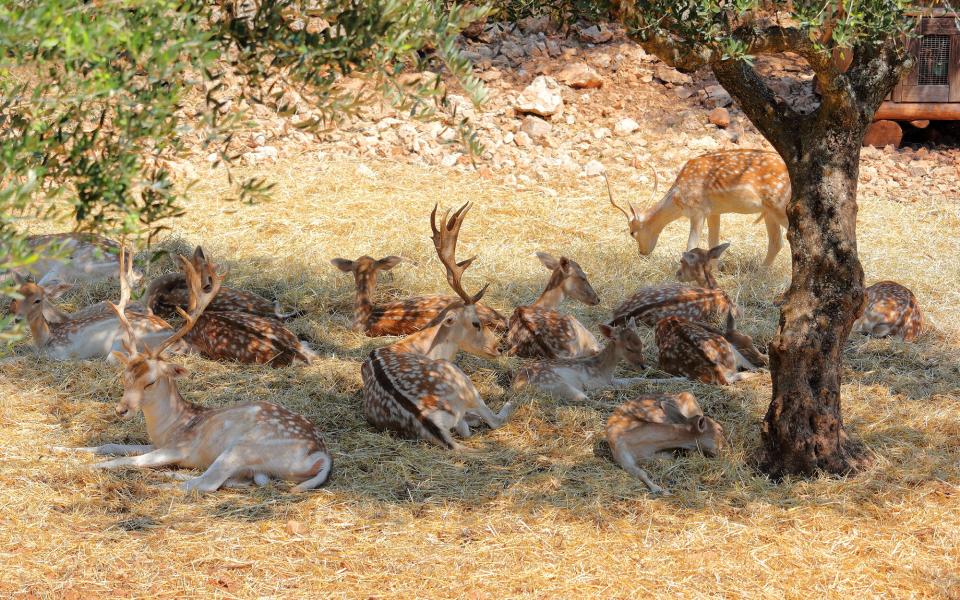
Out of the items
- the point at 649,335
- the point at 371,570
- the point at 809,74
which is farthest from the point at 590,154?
the point at 371,570

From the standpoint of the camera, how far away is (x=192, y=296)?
575 cm

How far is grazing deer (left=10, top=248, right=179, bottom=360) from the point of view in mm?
7043

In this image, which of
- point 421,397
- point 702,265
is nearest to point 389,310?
point 421,397

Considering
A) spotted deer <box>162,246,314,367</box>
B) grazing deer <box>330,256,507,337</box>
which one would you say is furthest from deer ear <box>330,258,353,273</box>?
spotted deer <box>162,246,314,367</box>

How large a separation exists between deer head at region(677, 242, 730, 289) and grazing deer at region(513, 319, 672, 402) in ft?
6.87

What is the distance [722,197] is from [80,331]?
18.7 feet

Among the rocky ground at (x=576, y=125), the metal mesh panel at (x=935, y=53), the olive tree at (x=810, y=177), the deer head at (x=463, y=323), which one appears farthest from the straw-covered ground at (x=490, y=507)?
the metal mesh panel at (x=935, y=53)

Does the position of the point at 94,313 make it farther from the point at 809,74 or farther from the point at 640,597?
the point at 809,74

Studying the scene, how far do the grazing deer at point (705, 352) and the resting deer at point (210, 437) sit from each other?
2.45 metres

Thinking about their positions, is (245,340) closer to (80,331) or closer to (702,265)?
(80,331)

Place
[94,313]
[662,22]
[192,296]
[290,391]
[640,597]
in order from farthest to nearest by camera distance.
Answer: [94,313]
[290,391]
[192,296]
[662,22]
[640,597]

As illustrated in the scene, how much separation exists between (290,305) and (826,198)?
4.51m

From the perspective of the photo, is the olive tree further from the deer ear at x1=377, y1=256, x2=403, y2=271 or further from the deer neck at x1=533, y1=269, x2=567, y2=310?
the deer ear at x1=377, y1=256, x2=403, y2=271

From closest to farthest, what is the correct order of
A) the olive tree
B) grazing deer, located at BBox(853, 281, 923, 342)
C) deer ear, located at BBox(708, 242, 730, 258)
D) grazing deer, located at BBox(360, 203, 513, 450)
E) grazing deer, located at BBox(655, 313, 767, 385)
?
the olive tree < grazing deer, located at BBox(360, 203, 513, 450) < grazing deer, located at BBox(655, 313, 767, 385) < grazing deer, located at BBox(853, 281, 923, 342) < deer ear, located at BBox(708, 242, 730, 258)
